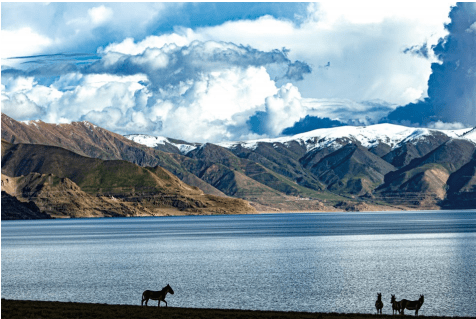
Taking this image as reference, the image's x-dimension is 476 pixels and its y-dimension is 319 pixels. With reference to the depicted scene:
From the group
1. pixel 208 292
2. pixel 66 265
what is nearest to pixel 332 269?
pixel 208 292

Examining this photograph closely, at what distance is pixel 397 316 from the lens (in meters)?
54.1

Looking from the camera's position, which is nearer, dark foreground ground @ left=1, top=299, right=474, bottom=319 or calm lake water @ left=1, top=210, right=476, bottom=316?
dark foreground ground @ left=1, top=299, right=474, bottom=319

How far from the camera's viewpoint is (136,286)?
8444 cm

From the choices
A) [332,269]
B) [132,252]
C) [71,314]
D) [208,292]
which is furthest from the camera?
[132,252]

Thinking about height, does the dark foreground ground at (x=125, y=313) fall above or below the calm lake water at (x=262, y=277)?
below

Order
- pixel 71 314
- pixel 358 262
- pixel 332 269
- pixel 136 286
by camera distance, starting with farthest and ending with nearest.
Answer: pixel 358 262 → pixel 332 269 → pixel 136 286 → pixel 71 314

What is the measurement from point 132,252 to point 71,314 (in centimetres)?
9991

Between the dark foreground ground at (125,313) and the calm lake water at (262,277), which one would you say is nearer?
the dark foreground ground at (125,313)

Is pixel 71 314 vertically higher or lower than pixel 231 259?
lower

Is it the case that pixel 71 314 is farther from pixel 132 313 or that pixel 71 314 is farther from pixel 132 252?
pixel 132 252

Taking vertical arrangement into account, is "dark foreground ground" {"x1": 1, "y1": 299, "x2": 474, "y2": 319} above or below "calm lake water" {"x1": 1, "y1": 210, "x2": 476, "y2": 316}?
below

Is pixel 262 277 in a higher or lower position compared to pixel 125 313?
higher

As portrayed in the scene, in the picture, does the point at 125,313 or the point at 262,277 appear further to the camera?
the point at 262,277

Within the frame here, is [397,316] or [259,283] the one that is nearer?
[397,316]
